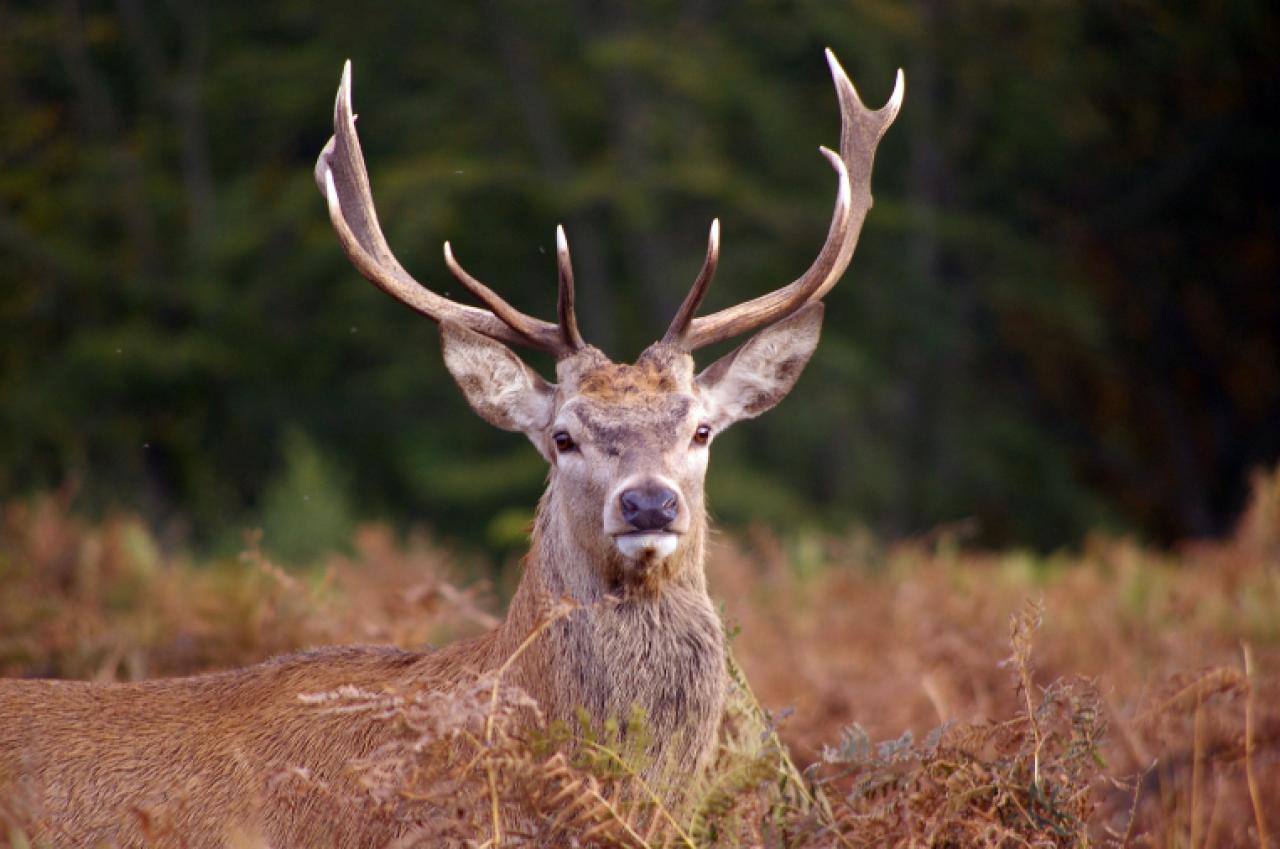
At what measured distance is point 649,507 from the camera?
15.5ft

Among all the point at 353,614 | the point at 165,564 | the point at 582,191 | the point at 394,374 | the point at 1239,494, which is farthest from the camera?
the point at 1239,494

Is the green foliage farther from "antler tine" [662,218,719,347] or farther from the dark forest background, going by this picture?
"antler tine" [662,218,719,347]

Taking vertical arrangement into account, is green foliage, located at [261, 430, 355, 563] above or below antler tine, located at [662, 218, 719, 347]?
below

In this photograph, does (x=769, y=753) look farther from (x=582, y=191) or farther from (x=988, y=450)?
(x=988, y=450)

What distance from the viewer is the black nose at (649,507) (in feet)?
15.5

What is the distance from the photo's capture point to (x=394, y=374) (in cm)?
2088

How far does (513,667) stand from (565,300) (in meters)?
1.16

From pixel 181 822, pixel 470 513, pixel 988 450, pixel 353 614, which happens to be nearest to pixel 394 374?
pixel 470 513

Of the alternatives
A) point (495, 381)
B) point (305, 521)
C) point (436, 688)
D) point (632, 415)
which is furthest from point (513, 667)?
point (305, 521)

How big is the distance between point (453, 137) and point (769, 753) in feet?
57.3

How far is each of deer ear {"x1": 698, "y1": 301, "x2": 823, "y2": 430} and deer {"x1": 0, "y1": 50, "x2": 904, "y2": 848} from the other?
166mm

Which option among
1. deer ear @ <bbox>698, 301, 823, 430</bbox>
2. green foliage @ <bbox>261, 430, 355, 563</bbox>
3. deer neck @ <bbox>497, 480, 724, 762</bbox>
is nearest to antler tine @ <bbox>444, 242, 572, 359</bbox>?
deer ear @ <bbox>698, 301, 823, 430</bbox>

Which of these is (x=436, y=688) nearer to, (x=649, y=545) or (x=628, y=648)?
(x=628, y=648)

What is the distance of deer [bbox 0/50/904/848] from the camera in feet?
15.6
